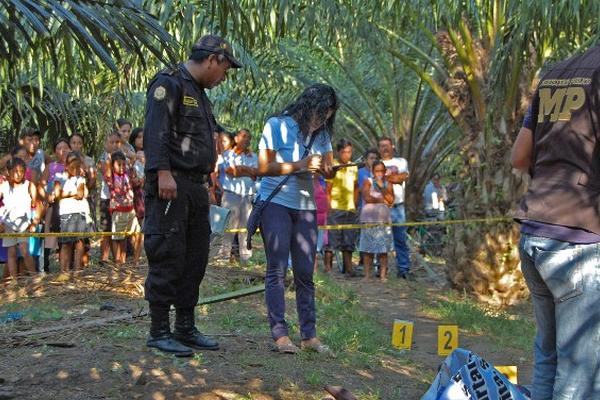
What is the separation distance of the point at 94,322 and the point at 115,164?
3769 mm

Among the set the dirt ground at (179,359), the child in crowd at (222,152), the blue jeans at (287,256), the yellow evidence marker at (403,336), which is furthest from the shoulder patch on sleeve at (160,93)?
the child in crowd at (222,152)

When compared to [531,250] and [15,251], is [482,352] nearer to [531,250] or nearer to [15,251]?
[531,250]

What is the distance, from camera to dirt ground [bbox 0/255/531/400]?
4.43 metres

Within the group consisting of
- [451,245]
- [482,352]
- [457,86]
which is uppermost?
[457,86]

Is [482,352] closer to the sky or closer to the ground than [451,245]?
closer to the ground

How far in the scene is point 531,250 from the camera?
336cm

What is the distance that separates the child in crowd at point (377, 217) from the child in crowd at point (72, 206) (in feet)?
10.8

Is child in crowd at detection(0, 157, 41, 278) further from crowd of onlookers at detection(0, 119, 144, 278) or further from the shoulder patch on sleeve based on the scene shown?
the shoulder patch on sleeve

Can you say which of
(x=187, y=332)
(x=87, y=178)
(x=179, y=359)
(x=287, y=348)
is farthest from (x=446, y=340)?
(x=87, y=178)

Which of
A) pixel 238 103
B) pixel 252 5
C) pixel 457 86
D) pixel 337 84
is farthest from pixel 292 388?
pixel 337 84

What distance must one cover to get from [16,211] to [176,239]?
4562 mm

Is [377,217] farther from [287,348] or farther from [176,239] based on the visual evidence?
[176,239]

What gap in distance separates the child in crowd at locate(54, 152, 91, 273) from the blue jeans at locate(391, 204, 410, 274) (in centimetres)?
377

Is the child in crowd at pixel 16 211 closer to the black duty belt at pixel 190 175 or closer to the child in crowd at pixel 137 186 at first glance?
the child in crowd at pixel 137 186
